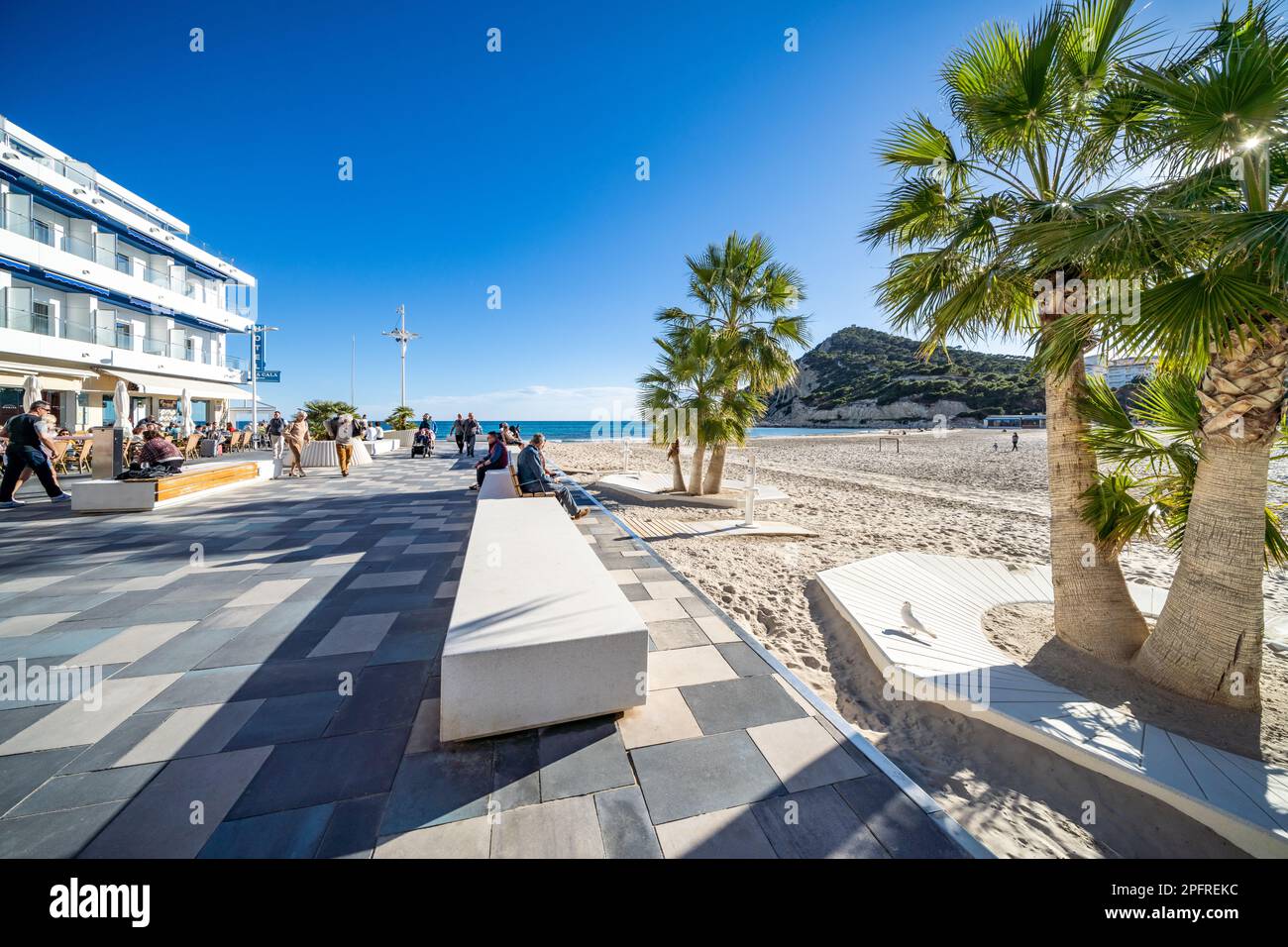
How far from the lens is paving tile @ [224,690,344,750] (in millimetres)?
2318

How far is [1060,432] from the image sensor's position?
4.49 meters

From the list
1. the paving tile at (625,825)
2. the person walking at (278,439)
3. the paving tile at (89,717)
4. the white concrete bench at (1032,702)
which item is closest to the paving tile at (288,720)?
the paving tile at (89,717)

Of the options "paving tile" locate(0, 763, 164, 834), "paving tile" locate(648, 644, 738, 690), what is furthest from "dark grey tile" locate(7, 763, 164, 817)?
"paving tile" locate(648, 644, 738, 690)

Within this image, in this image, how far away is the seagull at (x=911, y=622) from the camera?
181 inches

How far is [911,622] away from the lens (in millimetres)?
4723

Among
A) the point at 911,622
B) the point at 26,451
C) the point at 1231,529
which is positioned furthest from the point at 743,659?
the point at 26,451

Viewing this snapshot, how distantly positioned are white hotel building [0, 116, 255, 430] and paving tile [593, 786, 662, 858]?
59.1 ft

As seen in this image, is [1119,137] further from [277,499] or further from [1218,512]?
[277,499]

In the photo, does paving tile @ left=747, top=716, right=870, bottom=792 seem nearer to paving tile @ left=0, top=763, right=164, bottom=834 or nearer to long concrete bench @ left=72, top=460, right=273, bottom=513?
paving tile @ left=0, top=763, right=164, bottom=834

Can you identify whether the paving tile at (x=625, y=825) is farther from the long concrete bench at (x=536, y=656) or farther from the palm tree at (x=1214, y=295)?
the palm tree at (x=1214, y=295)

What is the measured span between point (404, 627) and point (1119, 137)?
295 inches

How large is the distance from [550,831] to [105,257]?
3048 centimetres

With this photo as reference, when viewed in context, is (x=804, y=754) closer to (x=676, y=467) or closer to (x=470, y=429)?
(x=676, y=467)
